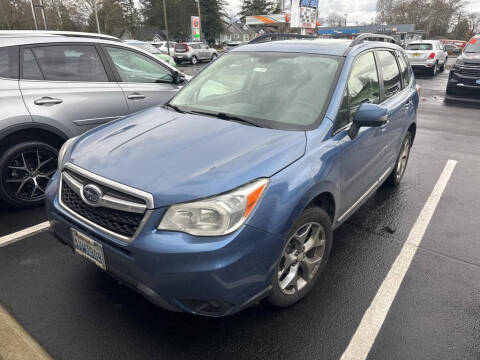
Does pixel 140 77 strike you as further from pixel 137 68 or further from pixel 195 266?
pixel 195 266

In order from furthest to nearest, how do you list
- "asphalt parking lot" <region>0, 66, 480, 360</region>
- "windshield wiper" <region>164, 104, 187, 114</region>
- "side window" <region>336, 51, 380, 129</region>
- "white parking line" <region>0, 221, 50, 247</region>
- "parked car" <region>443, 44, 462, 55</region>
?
"parked car" <region>443, 44, 462, 55</region> < "white parking line" <region>0, 221, 50, 247</region> < "windshield wiper" <region>164, 104, 187, 114</region> < "side window" <region>336, 51, 380, 129</region> < "asphalt parking lot" <region>0, 66, 480, 360</region>

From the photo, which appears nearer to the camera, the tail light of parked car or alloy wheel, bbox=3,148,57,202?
alloy wheel, bbox=3,148,57,202

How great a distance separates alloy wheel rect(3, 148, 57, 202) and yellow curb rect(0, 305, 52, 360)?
6.14 ft

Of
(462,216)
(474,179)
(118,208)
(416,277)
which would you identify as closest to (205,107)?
(118,208)

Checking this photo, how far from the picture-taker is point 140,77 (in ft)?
15.6

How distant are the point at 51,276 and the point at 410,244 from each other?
3.18m

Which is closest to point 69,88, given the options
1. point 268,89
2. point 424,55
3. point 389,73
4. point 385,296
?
point 268,89

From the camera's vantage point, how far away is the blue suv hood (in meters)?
2.04

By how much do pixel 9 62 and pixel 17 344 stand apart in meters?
2.79

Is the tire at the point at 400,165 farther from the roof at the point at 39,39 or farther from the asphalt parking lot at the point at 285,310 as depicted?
the roof at the point at 39,39

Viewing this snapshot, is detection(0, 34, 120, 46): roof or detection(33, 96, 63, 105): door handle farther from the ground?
detection(0, 34, 120, 46): roof

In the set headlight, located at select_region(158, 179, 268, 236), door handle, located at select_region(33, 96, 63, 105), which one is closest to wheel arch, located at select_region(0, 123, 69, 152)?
door handle, located at select_region(33, 96, 63, 105)

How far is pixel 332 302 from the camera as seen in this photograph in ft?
8.81

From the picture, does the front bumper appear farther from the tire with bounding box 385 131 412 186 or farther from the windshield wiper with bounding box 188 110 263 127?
the tire with bounding box 385 131 412 186
